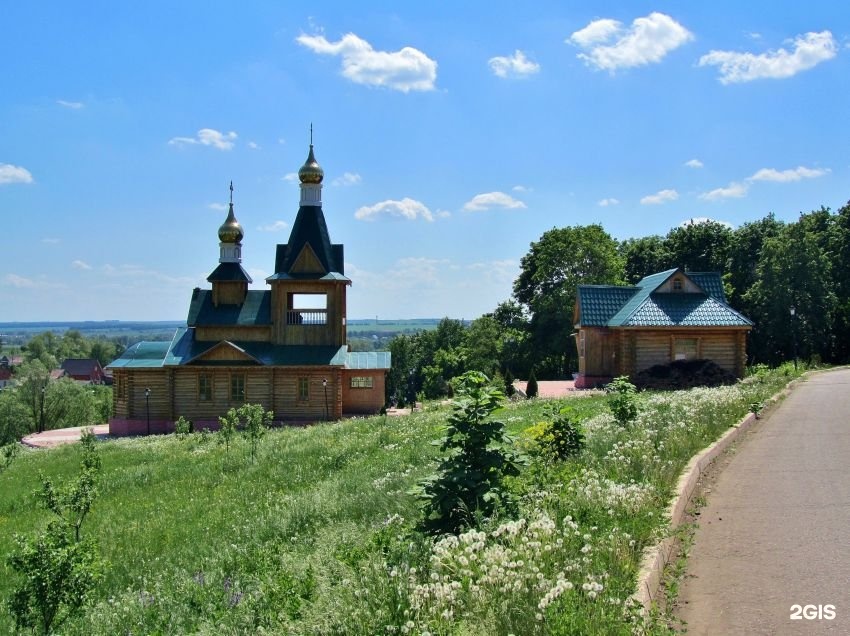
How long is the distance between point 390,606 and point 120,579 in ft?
20.3

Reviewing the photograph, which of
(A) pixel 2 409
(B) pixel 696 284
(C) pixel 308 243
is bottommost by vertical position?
(A) pixel 2 409

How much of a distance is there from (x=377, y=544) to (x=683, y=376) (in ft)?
74.2

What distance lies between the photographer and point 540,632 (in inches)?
176

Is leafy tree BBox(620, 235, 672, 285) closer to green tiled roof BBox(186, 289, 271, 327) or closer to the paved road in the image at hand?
green tiled roof BBox(186, 289, 271, 327)

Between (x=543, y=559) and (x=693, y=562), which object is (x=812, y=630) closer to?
(x=693, y=562)

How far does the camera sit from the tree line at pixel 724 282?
135 ft

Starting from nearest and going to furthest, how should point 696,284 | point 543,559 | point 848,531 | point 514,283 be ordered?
point 543,559, point 848,531, point 696,284, point 514,283

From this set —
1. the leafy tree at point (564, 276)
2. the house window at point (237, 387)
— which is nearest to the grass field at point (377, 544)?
the house window at point (237, 387)

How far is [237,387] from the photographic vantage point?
3247 centimetres

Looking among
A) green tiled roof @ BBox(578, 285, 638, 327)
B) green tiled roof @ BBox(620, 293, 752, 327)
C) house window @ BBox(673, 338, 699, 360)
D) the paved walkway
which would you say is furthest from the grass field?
the paved walkway

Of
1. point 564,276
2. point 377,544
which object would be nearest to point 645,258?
point 564,276

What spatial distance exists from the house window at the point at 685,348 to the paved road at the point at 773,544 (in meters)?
16.7

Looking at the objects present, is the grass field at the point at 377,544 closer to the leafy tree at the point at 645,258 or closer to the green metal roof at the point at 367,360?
the green metal roof at the point at 367,360

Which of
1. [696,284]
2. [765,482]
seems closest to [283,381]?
[696,284]
